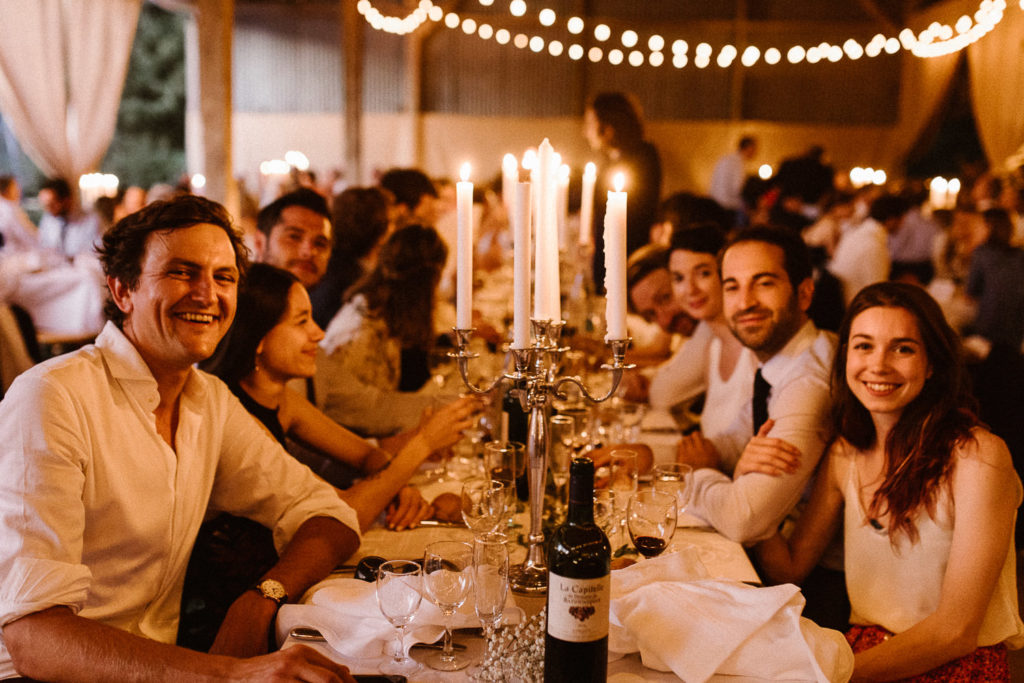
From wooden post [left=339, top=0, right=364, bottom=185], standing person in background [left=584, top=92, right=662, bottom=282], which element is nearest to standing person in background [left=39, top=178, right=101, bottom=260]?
wooden post [left=339, top=0, right=364, bottom=185]

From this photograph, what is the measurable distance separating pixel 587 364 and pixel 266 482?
1626 mm

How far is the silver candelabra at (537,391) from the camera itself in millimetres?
1303

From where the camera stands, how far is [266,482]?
1.71 meters

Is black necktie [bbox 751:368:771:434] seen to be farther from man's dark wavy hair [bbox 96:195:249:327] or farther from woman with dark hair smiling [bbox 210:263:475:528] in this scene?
man's dark wavy hair [bbox 96:195:249:327]

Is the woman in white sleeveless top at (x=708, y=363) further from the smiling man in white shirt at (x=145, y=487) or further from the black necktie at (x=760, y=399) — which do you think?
the smiling man in white shirt at (x=145, y=487)

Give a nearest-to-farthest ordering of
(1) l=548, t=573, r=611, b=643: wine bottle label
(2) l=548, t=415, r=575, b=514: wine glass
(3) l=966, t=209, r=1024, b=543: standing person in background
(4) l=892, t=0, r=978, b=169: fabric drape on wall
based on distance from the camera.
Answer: (1) l=548, t=573, r=611, b=643: wine bottle label < (2) l=548, t=415, r=575, b=514: wine glass < (3) l=966, t=209, r=1024, b=543: standing person in background < (4) l=892, t=0, r=978, b=169: fabric drape on wall

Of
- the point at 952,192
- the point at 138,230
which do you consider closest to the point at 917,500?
the point at 138,230

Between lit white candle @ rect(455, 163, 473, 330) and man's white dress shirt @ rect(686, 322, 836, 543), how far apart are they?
0.78 metres

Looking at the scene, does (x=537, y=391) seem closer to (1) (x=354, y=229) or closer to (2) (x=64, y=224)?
(1) (x=354, y=229)

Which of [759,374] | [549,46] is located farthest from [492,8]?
[759,374]

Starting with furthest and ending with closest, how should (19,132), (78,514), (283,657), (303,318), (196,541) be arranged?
1. (19,132)
2. (303,318)
3. (196,541)
4. (78,514)
5. (283,657)

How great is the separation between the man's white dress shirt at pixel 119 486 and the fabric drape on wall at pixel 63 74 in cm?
513

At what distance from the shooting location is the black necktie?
2221 mm

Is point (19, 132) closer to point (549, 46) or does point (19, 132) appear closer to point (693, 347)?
point (693, 347)
